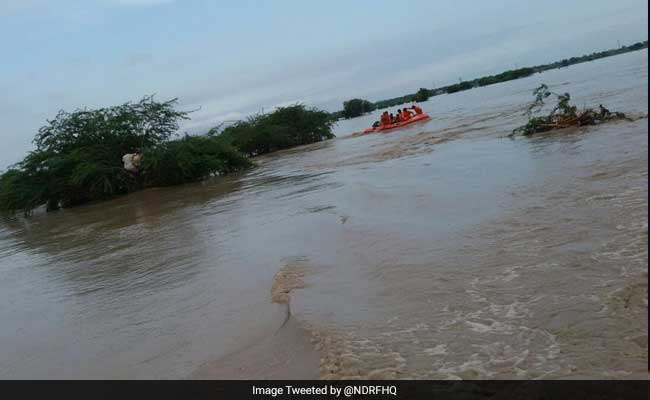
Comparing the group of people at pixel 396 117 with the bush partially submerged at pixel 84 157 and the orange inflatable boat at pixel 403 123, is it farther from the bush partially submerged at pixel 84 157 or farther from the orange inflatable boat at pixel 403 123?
the bush partially submerged at pixel 84 157

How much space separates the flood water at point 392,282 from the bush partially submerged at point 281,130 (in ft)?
92.2

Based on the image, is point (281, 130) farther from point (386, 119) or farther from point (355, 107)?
point (355, 107)

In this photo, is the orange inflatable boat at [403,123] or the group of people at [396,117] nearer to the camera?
the orange inflatable boat at [403,123]

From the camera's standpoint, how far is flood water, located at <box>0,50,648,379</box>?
3.65 metres

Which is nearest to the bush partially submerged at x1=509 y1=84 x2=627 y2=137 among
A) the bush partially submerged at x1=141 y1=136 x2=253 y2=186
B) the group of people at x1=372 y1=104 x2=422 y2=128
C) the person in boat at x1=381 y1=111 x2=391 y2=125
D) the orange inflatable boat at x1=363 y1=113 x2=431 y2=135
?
the bush partially submerged at x1=141 y1=136 x2=253 y2=186

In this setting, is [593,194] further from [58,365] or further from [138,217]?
[138,217]

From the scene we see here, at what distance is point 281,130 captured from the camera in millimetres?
40188

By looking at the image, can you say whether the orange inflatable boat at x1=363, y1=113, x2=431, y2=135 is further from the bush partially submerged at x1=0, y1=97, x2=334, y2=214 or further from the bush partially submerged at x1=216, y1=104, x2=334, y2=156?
the bush partially submerged at x1=0, y1=97, x2=334, y2=214

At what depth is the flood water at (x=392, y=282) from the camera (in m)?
3.65

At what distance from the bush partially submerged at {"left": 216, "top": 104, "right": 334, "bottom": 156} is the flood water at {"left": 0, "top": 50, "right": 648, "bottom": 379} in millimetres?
28106

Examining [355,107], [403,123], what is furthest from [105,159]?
[355,107]

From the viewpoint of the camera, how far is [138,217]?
1454cm
